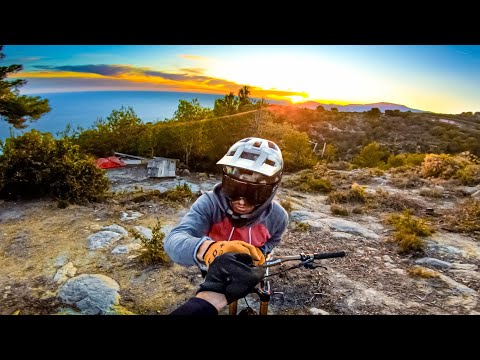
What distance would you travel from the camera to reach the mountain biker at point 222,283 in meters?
1.35

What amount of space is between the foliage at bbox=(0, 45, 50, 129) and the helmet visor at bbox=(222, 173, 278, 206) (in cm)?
297

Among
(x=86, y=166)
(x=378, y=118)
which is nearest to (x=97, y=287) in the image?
(x=86, y=166)

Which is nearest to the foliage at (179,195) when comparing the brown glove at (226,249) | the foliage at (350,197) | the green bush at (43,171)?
the green bush at (43,171)

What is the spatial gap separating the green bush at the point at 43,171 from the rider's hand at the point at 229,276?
4101mm

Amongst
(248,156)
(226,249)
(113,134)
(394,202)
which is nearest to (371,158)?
(394,202)

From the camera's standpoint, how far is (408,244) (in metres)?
3.79

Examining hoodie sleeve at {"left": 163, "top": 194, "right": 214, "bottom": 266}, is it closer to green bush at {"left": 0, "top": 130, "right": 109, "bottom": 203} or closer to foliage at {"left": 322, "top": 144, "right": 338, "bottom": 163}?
green bush at {"left": 0, "top": 130, "right": 109, "bottom": 203}

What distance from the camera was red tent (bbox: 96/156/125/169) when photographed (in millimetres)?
6214

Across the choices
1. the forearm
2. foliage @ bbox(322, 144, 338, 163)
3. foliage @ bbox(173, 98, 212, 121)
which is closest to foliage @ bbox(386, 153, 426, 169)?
foliage @ bbox(322, 144, 338, 163)

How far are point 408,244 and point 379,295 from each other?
3.99ft

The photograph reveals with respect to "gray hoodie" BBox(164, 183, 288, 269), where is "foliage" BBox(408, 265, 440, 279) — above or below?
below

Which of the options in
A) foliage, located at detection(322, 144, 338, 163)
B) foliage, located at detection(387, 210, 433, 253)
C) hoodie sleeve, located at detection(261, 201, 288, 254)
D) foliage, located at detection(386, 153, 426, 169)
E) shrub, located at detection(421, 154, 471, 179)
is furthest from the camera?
foliage, located at detection(322, 144, 338, 163)

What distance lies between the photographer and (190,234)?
170cm
